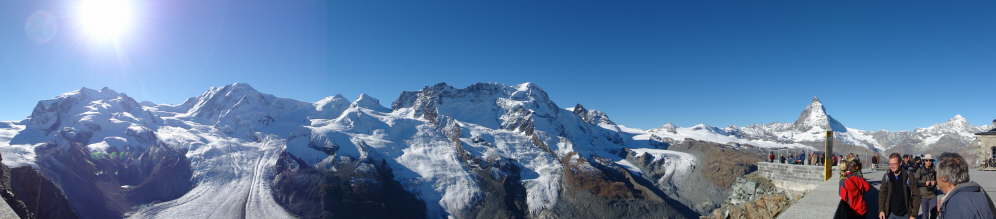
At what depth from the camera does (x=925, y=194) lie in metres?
7.25

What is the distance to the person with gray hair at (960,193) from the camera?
5.14m

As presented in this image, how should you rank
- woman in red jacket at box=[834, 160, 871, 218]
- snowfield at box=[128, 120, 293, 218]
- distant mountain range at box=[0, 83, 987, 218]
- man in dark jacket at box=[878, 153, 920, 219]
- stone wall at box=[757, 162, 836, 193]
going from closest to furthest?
man in dark jacket at box=[878, 153, 920, 219], woman in red jacket at box=[834, 160, 871, 218], stone wall at box=[757, 162, 836, 193], snowfield at box=[128, 120, 293, 218], distant mountain range at box=[0, 83, 987, 218]

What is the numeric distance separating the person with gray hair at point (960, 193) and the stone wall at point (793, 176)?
1906 cm

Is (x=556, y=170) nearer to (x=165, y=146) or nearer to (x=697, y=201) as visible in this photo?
(x=697, y=201)

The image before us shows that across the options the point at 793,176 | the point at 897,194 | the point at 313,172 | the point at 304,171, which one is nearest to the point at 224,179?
the point at 304,171

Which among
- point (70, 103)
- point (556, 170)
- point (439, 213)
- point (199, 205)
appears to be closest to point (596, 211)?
point (556, 170)

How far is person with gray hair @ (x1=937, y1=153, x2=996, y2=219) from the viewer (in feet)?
16.9

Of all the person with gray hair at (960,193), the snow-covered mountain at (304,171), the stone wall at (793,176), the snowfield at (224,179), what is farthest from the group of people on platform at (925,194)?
the snowfield at (224,179)

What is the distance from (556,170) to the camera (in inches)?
6471

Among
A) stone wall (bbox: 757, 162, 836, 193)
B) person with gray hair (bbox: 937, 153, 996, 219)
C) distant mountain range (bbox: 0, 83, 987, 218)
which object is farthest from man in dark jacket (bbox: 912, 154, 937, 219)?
distant mountain range (bbox: 0, 83, 987, 218)

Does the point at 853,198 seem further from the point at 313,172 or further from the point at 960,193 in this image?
the point at 313,172

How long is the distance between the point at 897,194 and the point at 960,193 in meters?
3.28

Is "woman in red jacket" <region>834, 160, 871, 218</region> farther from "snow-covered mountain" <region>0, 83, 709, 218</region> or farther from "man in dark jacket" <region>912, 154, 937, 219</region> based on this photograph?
"snow-covered mountain" <region>0, 83, 709, 218</region>

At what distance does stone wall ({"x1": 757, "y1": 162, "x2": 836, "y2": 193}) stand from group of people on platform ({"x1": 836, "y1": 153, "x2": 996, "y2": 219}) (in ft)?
51.3
